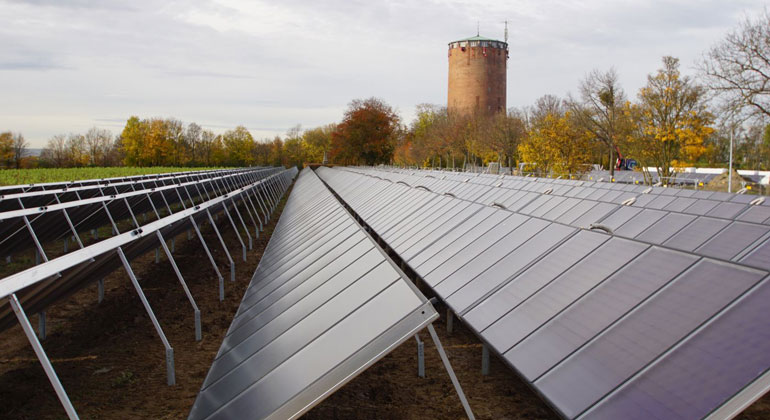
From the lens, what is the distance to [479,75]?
104750 mm

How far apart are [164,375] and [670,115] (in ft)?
143

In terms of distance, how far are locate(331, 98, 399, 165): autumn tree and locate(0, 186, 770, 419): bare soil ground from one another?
74193 millimetres

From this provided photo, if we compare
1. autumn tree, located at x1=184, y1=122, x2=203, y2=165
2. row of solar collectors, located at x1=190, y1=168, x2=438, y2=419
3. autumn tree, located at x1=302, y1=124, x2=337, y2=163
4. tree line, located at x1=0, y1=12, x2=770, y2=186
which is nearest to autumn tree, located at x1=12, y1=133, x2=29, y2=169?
tree line, located at x1=0, y1=12, x2=770, y2=186

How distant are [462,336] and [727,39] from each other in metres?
30.3

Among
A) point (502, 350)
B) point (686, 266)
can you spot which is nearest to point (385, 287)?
point (502, 350)

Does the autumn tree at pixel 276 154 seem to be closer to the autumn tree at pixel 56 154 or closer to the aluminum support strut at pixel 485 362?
the autumn tree at pixel 56 154

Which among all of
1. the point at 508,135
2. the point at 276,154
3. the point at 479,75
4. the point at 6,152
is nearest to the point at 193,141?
the point at 276,154

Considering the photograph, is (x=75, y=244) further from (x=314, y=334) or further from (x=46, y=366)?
(x=314, y=334)

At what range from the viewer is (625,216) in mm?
13203

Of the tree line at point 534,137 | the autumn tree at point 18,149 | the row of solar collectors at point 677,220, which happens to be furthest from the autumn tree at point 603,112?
the autumn tree at point 18,149

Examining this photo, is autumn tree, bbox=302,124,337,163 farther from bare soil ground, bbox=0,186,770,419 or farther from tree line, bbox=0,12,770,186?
bare soil ground, bbox=0,186,770,419

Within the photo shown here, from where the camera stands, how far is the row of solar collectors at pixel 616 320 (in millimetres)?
3449

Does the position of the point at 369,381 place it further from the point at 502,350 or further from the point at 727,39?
the point at 727,39

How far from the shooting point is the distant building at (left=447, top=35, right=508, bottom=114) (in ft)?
342
